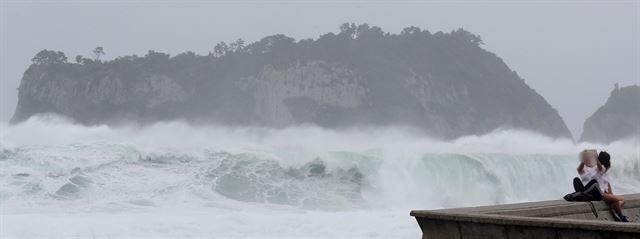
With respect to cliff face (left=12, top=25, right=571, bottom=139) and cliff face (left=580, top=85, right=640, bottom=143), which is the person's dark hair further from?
cliff face (left=580, top=85, right=640, bottom=143)

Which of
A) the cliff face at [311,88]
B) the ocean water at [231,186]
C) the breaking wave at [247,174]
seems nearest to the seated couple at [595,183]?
the ocean water at [231,186]

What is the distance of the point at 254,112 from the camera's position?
101875 millimetres

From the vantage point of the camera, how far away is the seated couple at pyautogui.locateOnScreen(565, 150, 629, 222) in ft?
20.0

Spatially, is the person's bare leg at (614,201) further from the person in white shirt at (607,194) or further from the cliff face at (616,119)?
the cliff face at (616,119)

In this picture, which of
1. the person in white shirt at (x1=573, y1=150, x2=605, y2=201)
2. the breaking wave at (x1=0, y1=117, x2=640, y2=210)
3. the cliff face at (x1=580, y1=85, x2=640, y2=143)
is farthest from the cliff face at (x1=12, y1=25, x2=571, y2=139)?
the person in white shirt at (x1=573, y1=150, x2=605, y2=201)

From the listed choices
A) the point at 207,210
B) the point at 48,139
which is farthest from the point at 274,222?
the point at 48,139

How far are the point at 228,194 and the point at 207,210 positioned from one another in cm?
405

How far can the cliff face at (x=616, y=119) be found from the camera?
114812mm

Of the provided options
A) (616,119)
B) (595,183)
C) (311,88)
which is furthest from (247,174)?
(616,119)

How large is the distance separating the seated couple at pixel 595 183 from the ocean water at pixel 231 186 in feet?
18.4

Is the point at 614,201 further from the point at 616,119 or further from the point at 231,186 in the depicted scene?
the point at 616,119

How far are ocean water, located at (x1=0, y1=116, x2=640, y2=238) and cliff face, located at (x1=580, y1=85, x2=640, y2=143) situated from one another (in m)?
93.6

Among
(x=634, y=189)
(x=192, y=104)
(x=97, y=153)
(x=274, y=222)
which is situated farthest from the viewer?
(x=192, y=104)

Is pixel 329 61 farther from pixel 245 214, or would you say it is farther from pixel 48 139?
pixel 245 214
